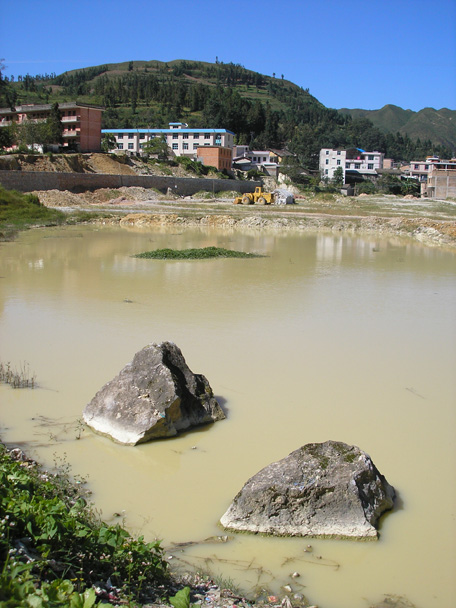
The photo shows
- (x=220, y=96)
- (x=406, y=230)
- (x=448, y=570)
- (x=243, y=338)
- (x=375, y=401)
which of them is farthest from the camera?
(x=220, y=96)

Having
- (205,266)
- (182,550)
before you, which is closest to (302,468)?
(182,550)

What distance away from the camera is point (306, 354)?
32.1ft

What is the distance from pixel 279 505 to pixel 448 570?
4.65ft

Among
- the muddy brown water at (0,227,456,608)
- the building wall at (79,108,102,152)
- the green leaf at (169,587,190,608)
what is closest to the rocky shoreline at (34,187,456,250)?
the building wall at (79,108,102,152)

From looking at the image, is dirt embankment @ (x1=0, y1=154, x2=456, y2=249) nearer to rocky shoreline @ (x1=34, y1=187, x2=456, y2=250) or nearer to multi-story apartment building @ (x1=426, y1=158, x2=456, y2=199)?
rocky shoreline @ (x1=34, y1=187, x2=456, y2=250)

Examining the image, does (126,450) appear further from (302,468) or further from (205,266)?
(205,266)

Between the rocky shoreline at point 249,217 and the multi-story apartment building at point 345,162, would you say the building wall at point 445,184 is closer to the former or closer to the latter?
the multi-story apartment building at point 345,162

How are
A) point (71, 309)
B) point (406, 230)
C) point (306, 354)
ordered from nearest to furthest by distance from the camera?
1. point (306, 354)
2. point (71, 309)
3. point (406, 230)

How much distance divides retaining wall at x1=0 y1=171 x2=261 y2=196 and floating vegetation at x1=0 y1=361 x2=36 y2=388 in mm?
32013

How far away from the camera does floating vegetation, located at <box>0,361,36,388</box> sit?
795 cm

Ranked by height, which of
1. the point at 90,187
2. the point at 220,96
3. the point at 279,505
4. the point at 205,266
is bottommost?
the point at 279,505

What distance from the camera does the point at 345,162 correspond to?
93938 mm

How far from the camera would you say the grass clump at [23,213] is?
100ft

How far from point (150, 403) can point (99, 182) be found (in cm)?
4352
